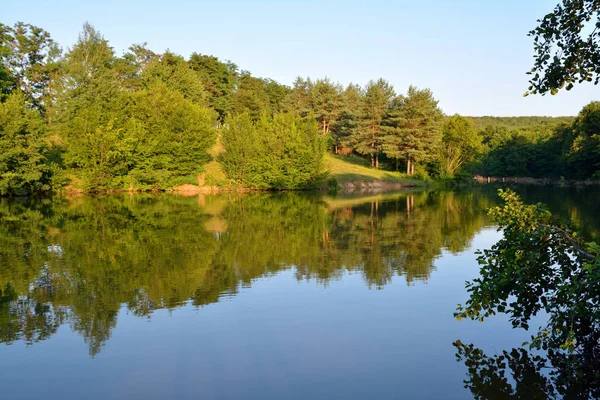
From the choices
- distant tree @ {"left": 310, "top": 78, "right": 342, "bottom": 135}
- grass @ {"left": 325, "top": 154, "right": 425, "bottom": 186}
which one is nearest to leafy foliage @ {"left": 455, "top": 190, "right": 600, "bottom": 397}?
grass @ {"left": 325, "top": 154, "right": 425, "bottom": 186}

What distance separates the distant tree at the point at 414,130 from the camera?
69.4m

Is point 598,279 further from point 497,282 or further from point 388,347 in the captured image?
point 388,347

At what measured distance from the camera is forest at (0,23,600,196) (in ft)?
166

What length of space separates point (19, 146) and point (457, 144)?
63.1 meters

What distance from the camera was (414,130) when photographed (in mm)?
69250

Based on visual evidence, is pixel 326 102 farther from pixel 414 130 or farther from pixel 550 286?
pixel 550 286

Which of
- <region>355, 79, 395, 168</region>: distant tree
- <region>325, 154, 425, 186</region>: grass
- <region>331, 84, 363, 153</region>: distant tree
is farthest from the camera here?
<region>331, 84, 363, 153</region>: distant tree

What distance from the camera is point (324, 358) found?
8.68m

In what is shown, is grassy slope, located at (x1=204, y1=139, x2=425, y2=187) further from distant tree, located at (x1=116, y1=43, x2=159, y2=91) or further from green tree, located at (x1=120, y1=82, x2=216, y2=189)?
distant tree, located at (x1=116, y1=43, x2=159, y2=91)

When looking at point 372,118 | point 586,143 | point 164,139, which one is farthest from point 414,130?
point 164,139

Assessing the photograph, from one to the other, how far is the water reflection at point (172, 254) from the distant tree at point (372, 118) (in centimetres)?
4344

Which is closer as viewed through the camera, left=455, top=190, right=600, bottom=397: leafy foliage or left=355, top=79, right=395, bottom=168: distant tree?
left=455, top=190, right=600, bottom=397: leafy foliage

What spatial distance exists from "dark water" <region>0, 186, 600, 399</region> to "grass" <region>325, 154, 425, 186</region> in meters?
40.5

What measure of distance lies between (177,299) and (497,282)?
7.89 meters
